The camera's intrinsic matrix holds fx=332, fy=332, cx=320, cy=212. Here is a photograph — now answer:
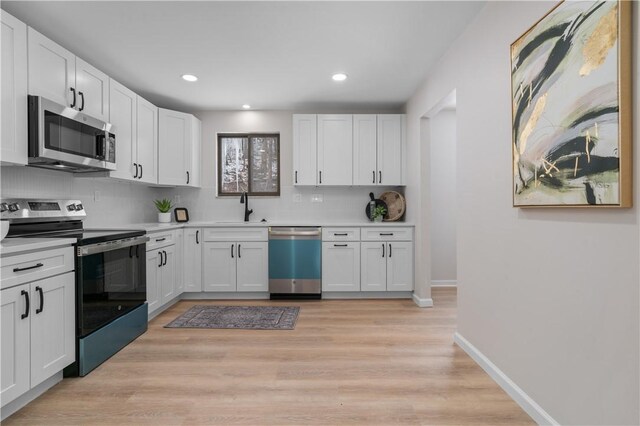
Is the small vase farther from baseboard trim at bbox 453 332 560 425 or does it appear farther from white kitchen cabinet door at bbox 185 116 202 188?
baseboard trim at bbox 453 332 560 425

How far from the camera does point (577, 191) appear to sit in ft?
4.80

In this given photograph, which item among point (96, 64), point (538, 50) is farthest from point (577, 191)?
point (96, 64)

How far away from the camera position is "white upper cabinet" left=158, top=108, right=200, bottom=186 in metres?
4.05

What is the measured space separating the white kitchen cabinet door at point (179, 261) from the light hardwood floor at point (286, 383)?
87 cm

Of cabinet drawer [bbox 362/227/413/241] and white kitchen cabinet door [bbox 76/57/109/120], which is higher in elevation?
white kitchen cabinet door [bbox 76/57/109/120]

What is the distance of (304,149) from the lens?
4457 millimetres

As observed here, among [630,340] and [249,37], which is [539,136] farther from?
[249,37]

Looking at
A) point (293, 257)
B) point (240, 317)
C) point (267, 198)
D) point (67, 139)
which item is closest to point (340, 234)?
point (293, 257)

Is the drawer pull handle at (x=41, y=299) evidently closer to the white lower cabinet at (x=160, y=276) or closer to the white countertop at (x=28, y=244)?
the white countertop at (x=28, y=244)

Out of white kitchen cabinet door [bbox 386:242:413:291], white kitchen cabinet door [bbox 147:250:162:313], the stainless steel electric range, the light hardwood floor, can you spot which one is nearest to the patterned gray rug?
the light hardwood floor

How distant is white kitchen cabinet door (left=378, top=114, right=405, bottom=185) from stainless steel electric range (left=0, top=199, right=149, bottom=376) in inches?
116

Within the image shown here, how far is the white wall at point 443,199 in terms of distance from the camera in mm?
4844

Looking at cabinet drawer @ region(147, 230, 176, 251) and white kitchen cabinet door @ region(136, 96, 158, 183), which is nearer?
cabinet drawer @ region(147, 230, 176, 251)

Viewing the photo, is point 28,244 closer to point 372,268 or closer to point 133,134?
point 133,134
